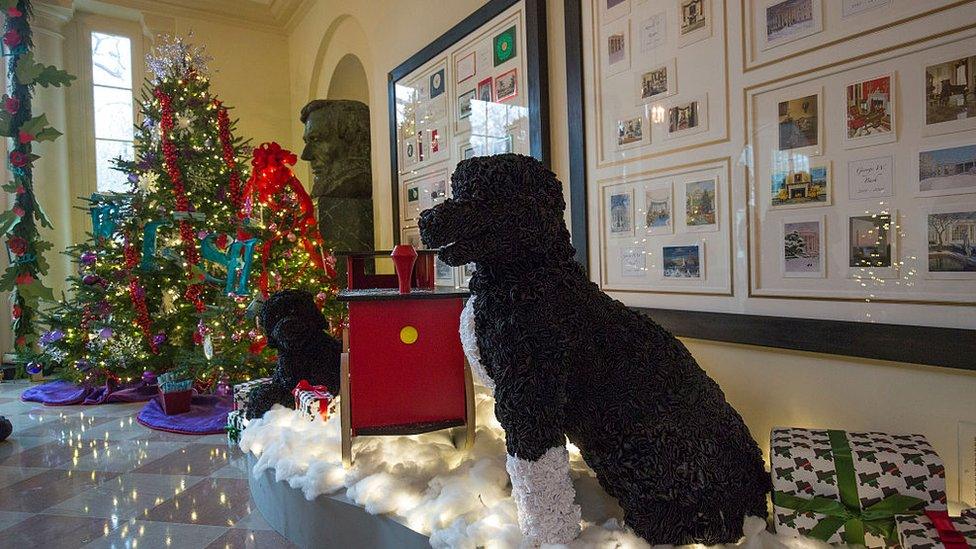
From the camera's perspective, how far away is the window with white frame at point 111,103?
17.6 feet

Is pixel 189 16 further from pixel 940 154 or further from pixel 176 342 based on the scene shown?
pixel 940 154

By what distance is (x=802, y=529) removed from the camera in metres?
1.15

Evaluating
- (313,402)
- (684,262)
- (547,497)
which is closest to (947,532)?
(547,497)

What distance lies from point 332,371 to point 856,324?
187 centimetres

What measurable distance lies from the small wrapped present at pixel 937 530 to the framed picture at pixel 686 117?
1134 mm

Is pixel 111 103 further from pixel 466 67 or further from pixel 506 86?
pixel 506 86

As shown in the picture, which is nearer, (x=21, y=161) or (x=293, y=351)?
(x=293, y=351)

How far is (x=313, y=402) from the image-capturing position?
6.60 ft

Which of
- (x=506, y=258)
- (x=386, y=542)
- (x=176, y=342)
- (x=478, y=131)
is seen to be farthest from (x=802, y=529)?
(x=176, y=342)

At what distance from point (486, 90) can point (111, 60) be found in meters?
4.83

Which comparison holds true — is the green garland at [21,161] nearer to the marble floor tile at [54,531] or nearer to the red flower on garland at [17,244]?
the red flower on garland at [17,244]

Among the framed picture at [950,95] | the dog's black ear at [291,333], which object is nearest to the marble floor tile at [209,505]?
the dog's black ear at [291,333]

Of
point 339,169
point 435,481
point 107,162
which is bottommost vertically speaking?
point 435,481

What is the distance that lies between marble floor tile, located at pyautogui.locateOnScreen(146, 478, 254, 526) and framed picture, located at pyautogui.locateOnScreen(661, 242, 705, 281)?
5.65ft
